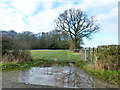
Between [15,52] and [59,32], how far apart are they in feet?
52.7

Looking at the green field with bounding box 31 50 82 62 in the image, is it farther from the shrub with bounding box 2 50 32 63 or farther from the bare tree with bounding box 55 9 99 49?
the bare tree with bounding box 55 9 99 49

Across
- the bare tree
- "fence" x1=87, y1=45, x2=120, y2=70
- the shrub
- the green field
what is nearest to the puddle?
"fence" x1=87, y1=45, x2=120, y2=70

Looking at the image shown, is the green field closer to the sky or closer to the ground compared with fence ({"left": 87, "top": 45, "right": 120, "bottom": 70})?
closer to the ground

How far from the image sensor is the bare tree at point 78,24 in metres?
20.8

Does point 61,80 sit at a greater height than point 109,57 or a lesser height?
lesser

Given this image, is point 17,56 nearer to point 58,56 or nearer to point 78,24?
point 58,56

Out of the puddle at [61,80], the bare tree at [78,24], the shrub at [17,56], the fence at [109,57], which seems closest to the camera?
the puddle at [61,80]

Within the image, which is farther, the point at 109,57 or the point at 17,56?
the point at 17,56

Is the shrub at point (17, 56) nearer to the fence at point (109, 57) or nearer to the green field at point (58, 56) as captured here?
the green field at point (58, 56)

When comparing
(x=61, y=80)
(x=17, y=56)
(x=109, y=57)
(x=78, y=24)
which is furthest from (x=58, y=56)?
(x=78, y=24)

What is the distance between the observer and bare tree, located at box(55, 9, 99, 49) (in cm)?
2077

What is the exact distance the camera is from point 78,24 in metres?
20.7

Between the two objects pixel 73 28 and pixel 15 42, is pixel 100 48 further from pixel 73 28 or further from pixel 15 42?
pixel 73 28

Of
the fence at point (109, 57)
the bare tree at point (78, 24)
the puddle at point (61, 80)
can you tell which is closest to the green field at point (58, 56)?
the fence at point (109, 57)
